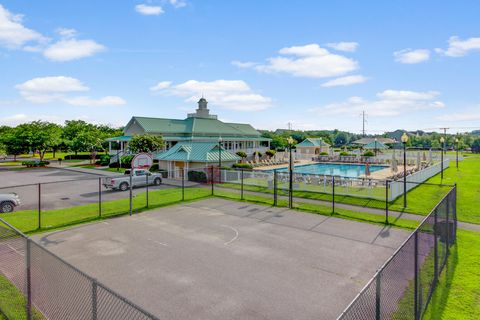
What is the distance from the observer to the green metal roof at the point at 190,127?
5009cm

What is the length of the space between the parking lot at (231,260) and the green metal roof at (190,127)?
3473 centimetres

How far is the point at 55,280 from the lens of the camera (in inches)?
256

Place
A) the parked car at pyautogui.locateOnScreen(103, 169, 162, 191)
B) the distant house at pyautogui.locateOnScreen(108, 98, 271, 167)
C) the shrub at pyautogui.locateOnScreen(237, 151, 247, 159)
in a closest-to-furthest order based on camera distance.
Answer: the parked car at pyautogui.locateOnScreen(103, 169, 162, 191) → the distant house at pyautogui.locateOnScreen(108, 98, 271, 167) → the shrub at pyautogui.locateOnScreen(237, 151, 247, 159)

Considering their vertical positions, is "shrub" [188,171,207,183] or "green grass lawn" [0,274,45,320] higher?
"shrub" [188,171,207,183]

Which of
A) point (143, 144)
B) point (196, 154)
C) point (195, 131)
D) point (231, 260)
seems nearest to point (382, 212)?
point (231, 260)

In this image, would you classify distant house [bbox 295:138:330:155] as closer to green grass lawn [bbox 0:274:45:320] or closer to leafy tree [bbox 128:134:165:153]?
leafy tree [bbox 128:134:165:153]

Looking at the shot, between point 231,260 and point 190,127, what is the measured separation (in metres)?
46.2

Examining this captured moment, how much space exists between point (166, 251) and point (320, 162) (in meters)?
46.6

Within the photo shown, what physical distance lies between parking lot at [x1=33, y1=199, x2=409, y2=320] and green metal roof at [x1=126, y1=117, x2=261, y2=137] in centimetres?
3473

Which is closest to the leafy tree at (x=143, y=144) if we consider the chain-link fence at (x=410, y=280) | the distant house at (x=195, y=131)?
the distant house at (x=195, y=131)

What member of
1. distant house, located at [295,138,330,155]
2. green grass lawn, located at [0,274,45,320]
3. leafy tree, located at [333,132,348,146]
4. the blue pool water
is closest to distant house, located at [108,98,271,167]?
the blue pool water

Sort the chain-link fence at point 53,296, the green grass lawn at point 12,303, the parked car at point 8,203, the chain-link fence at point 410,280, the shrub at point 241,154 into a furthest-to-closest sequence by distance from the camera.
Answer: the shrub at point 241,154 < the parked car at point 8,203 < the green grass lawn at point 12,303 < the chain-link fence at point 410,280 < the chain-link fence at point 53,296

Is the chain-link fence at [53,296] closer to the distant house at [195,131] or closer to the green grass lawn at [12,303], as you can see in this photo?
the green grass lawn at [12,303]

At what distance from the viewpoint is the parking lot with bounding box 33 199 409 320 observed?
318 inches
